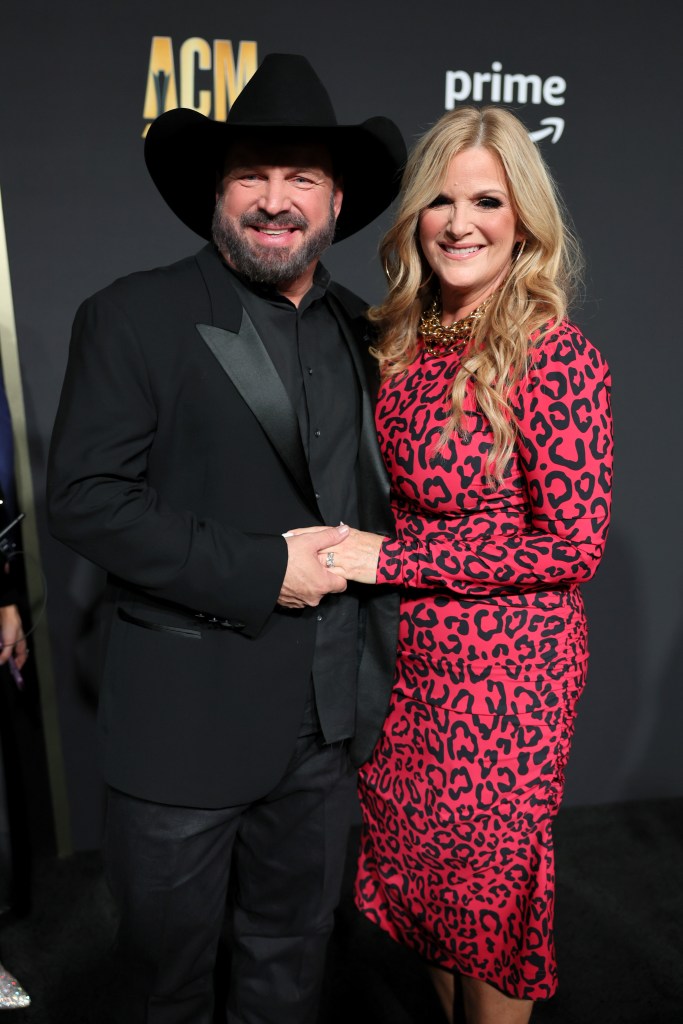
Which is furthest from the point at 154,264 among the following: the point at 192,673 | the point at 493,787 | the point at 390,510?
the point at 493,787

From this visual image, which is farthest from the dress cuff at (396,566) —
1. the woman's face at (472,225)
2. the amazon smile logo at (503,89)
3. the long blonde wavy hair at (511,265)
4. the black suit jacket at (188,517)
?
the amazon smile logo at (503,89)

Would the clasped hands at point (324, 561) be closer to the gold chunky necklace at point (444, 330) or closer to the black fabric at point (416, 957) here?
the gold chunky necklace at point (444, 330)

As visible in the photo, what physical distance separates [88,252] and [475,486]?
144cm

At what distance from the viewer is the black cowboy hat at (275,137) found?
171 centimetres

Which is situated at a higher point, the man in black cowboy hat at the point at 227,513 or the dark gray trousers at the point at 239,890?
the man in black cowboy hat at the point at 227,513

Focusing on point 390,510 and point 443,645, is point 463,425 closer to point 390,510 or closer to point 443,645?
point 390,510

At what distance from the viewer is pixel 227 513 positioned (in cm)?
172

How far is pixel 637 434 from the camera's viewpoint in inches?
120

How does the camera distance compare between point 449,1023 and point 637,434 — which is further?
point 637,434

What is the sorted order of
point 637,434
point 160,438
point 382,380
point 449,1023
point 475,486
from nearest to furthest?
point 160,438 → point 475,486 → point 382,380 → point 449,1023 → point 637,434

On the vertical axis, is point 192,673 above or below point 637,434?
below

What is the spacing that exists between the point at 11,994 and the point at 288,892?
2.37ft

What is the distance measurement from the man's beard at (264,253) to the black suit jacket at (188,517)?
0.05 metres

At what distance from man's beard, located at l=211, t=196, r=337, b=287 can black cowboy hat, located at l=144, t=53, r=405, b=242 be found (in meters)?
0.15
